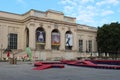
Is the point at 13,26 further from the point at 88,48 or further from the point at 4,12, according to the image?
the point at 88,48

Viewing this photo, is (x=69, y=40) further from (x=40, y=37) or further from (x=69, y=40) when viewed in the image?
(x=40, y=37)

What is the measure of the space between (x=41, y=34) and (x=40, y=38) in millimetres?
1109

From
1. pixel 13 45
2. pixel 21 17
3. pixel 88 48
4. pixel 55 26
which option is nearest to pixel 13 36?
pixel 13 45

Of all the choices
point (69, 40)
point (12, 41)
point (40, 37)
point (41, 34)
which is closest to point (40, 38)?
point (40, 37)

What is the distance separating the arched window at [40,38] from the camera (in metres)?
59.2

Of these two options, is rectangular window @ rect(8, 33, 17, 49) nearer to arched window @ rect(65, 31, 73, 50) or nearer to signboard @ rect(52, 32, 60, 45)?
signboard @ rect(52, 32, 60, 45)

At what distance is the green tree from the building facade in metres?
8.64

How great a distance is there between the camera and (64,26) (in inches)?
2547

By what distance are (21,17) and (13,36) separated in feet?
20.0

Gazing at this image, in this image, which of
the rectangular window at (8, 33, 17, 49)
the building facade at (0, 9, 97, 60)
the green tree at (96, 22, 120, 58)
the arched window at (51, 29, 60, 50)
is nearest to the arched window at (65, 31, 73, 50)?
the building facade at (0, 9, 97, 60)

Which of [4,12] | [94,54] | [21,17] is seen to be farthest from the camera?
[94,54]

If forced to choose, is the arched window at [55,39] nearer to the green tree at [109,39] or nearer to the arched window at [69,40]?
the arched window at [69,40]

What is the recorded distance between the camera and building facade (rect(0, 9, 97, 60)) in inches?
2248

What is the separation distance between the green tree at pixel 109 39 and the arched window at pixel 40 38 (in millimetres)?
21451
